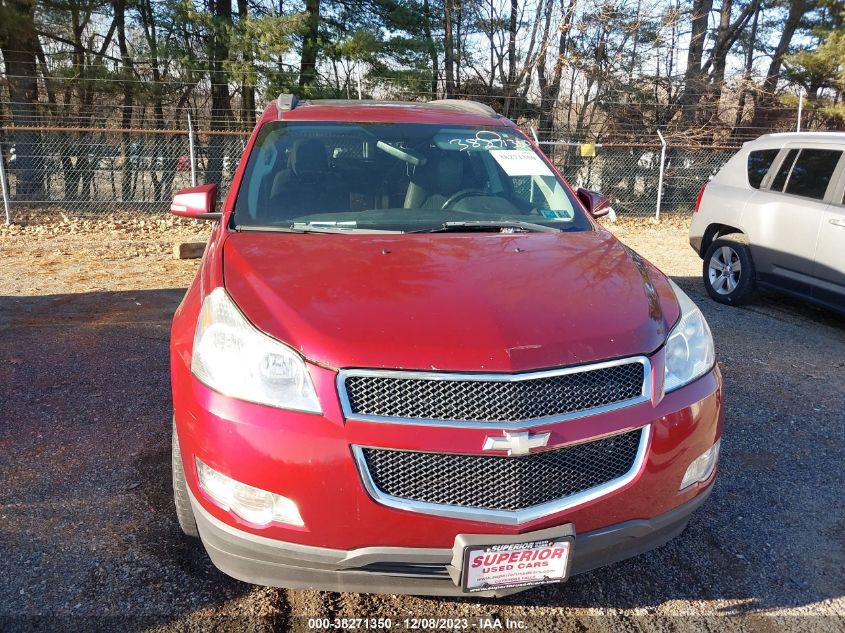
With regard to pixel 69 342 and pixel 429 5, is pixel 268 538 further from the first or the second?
pixel 429 5

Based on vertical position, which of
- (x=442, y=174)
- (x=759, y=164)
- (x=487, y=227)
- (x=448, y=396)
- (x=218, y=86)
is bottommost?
(x=448, y=396)

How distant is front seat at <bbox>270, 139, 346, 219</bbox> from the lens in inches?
127

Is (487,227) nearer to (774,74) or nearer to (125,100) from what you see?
(125,100)

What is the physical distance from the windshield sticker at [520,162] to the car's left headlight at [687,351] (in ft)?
4.64

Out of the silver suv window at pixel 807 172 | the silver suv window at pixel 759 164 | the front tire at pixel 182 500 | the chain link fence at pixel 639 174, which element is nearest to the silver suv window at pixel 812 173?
the silver suv window at pixel 807 172

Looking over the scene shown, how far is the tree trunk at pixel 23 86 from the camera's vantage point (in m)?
11.7

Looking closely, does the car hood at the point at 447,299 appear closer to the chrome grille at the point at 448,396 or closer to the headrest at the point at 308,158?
the chrome grille at the point at 448,396

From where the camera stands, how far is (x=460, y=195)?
3516mm

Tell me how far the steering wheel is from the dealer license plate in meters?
1.89

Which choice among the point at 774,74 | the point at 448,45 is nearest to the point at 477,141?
the point at 448,45

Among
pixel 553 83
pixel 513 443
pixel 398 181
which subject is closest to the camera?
pixel 513 443

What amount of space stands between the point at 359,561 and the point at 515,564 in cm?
48

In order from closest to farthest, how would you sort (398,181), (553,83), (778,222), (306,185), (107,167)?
(306,185) → (398,181) → (778,222) → (107,167) → (553,83)

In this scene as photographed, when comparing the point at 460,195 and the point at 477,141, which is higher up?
the point at 477,141
